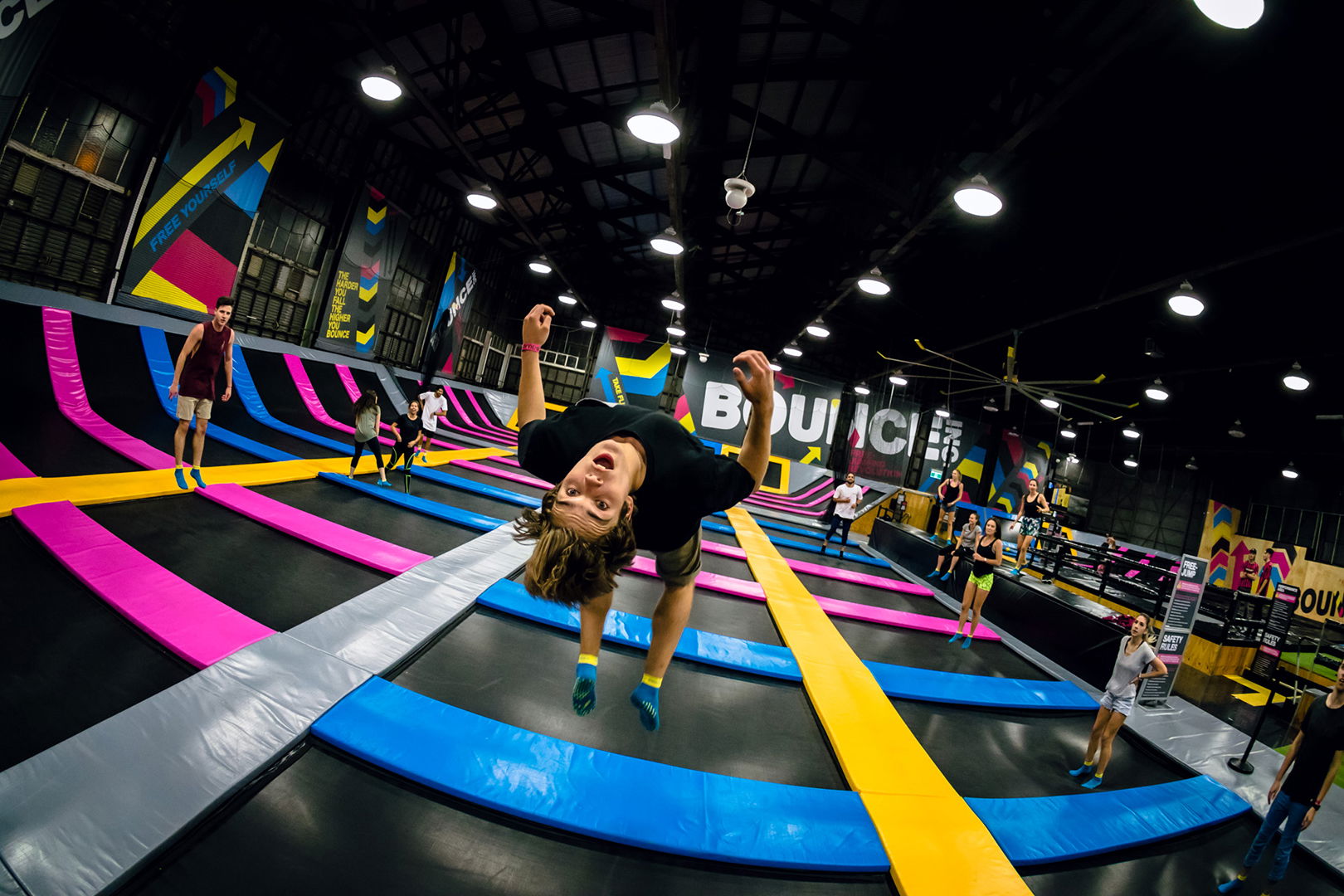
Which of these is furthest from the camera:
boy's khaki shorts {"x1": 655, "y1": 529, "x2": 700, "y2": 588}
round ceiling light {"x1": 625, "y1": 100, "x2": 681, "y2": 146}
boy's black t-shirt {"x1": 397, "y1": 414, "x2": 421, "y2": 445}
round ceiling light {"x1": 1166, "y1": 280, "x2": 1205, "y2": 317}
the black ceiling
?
boy's black t-shirt {"x1": 397, "y1": 414, "x2": 421, "y2": 445}

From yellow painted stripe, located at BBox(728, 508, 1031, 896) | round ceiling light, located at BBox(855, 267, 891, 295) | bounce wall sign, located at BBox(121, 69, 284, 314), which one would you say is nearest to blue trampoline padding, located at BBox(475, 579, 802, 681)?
yellow painted stripe, located at BBox(728, 508, 1031, 896)

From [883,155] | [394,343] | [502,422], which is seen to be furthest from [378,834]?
[502,422]

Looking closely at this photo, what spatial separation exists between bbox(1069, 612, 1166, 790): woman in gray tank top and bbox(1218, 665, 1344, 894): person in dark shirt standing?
59 cm

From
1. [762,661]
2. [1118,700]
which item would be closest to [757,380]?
[762,661]

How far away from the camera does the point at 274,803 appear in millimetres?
1609

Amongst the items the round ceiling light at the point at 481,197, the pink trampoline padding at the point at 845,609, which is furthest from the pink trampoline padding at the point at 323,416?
the round ceiling light at the point at 481,197

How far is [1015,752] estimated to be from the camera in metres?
3.21

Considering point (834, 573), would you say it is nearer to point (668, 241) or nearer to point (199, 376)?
point (668, 241)

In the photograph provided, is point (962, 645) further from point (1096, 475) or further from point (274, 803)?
point (1096, 475)

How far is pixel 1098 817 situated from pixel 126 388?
892 cm

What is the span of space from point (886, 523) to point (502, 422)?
11.2 m

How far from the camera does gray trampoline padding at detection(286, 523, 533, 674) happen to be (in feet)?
8.02

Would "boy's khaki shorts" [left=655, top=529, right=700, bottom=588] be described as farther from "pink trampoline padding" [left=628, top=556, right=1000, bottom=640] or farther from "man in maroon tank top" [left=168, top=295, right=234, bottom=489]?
"man in maroon tank top" [left=168, top=295, right=234, bottom=489]

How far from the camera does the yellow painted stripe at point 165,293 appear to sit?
681 cm
